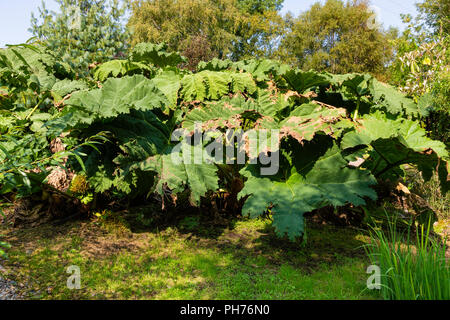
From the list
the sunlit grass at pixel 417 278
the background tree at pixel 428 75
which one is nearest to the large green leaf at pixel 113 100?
the sunlit grass at pixel 417 278

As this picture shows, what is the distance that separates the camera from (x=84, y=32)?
192 inches

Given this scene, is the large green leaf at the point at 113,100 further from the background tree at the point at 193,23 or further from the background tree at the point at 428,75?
the background tree at the point at 193,23

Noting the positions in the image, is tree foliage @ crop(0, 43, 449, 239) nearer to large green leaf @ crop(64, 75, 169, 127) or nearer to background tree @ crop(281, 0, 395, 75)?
large green leaf @ crop(64, 75, 169, 127)

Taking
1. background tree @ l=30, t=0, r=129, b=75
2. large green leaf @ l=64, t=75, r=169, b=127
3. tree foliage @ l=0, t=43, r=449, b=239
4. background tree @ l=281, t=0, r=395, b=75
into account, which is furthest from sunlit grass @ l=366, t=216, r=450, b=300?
background tree @ l=281, t=0, r=395, b=75

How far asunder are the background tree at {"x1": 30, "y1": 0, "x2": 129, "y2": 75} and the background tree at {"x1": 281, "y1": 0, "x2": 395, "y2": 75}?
16531 mm

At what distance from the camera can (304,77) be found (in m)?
2.88

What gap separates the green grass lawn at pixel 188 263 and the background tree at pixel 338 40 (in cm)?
1893

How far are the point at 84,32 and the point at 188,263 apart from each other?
164 inches

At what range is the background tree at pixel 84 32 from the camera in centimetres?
468

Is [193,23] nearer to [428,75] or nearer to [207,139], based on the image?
[428,75]

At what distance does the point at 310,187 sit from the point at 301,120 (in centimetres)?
49

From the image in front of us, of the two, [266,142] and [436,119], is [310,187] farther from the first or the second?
[436,119]

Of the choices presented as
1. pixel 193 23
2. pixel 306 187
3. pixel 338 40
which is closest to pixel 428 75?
pixel 306 187

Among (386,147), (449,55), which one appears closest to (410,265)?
(386,147)
